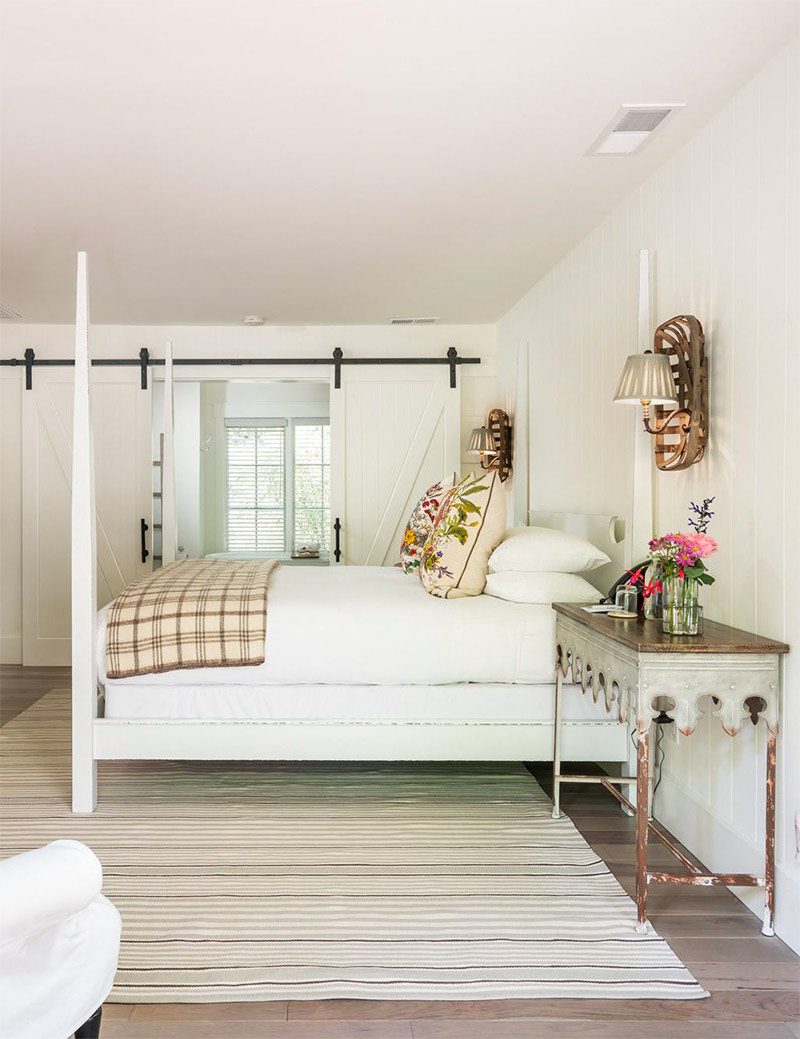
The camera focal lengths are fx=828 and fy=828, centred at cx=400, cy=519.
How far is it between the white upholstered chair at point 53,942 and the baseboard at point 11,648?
531 cm

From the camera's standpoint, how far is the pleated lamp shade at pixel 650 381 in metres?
2.76

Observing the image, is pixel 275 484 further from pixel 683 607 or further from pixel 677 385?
pixel 683 607

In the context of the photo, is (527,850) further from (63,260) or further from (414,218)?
(63,260)

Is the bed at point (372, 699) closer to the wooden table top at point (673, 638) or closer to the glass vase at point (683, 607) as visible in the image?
the wooden table top at point (673, 638)

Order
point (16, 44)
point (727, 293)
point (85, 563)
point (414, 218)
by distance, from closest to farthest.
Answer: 1. point (16, 44)
2. point (727, 293)
3. point (85, 563)
4. point (414, 218)

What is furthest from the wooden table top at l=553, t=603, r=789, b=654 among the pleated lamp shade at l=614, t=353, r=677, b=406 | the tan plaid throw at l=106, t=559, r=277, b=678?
the tan plaid throw at l=106, t=559, r=277, b=678

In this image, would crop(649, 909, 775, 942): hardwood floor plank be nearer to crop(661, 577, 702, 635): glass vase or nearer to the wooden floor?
the wooden floor

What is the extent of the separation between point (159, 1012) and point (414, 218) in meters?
3.17

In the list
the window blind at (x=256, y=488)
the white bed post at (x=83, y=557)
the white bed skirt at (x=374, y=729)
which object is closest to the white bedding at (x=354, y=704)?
the white bed skirt at (x=374, y=729)

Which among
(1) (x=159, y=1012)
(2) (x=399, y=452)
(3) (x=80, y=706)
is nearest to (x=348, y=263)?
(2) (x=399, y=452)

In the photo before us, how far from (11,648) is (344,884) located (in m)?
4.49

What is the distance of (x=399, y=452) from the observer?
246 inches

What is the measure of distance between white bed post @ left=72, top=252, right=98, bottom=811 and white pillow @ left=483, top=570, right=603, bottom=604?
1631mm

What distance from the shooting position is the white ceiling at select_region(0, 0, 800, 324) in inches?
85.1
